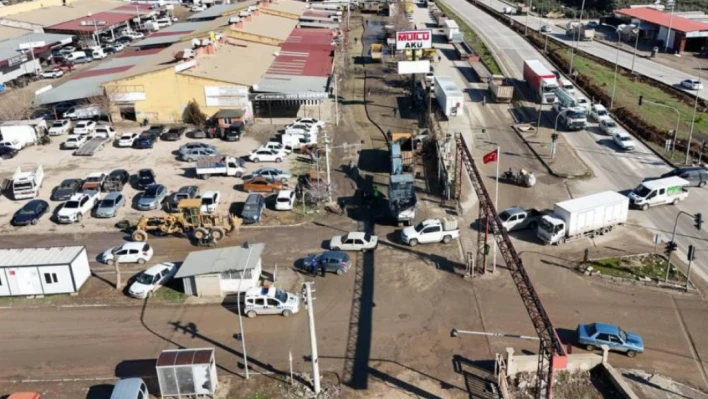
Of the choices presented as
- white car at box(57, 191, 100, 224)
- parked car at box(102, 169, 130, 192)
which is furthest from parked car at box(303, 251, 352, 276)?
parked car at box(102, 169, 130, 192)

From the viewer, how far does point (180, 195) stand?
36.8m

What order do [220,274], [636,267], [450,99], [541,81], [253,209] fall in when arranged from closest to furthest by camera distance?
[220,274], [636,267], [253,209], [450,99], [541,81]

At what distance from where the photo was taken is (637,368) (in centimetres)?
2298

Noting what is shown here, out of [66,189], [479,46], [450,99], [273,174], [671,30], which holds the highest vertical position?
[671,30]

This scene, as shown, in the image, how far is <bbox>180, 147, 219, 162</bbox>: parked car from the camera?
44156mm

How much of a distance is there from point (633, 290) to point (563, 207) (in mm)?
5783

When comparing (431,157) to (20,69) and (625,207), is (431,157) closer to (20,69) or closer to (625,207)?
(625,207)

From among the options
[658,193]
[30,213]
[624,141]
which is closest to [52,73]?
[30,213]

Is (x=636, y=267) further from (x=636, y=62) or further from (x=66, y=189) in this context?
(x=636, y=62)

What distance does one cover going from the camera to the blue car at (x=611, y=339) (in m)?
23.5

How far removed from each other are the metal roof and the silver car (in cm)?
906

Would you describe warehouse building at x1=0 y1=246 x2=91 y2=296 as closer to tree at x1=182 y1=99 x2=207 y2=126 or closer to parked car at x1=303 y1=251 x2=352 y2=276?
parked car at x1=303 y1=251 x2=352 y2=276

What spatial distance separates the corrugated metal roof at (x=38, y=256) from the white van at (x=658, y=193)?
2961 cm

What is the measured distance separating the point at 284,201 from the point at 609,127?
26.4 meters
